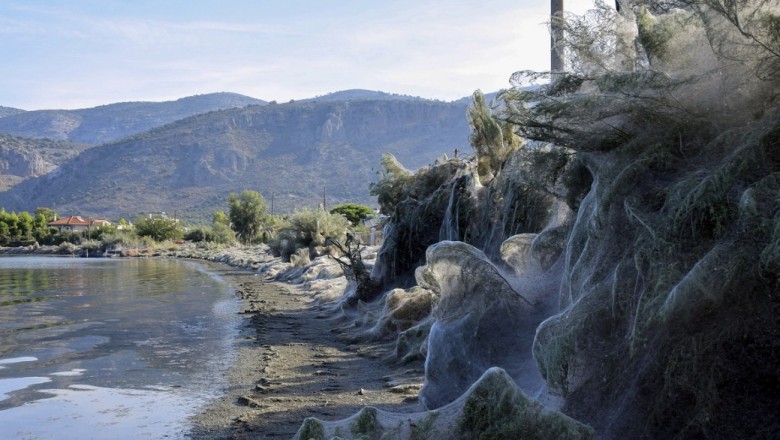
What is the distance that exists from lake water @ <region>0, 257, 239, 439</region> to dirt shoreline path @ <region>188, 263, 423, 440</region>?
1.09 feet

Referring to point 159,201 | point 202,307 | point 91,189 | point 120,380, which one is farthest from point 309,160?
point 120,380

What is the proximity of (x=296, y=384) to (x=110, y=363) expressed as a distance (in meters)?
3.92

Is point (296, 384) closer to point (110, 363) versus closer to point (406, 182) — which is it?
point (110, 363)

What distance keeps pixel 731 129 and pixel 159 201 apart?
6792 inches

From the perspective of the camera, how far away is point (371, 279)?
1738cm

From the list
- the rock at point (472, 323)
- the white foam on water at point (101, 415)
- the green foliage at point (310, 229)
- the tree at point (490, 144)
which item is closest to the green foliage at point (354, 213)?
the green foliage at point (310, 229)

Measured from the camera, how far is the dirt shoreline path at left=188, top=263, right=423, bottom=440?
315 inches

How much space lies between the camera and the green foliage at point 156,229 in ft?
339

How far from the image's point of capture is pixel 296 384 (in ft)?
32.8

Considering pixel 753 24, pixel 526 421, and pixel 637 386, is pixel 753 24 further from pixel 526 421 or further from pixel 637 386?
pixel 526 421

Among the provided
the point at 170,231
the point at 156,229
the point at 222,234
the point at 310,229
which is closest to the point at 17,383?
the point at 310,229

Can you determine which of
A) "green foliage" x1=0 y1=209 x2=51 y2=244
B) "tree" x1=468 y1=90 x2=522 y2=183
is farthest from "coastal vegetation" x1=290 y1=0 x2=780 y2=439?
"green foliage" x1=0 y1=209 x2=51 y2=244

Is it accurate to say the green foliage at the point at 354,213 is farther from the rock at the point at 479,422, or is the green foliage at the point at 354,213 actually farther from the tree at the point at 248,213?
the rock at the point at 479,422

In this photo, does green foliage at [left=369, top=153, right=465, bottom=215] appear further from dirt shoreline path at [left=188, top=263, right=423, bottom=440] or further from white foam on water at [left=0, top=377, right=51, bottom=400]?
white foam on water at [left=0, top=377, right=51, bottom=400]
